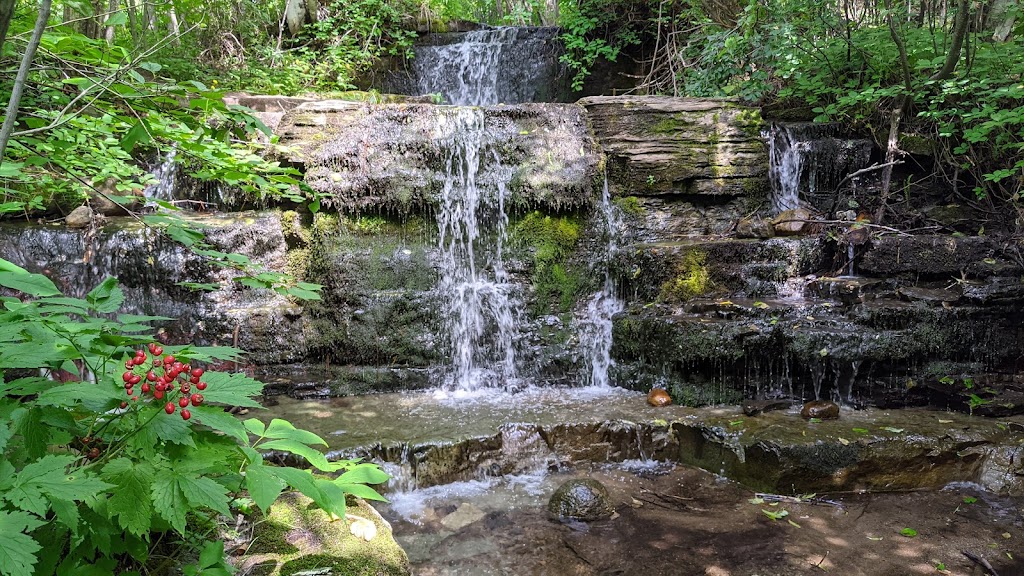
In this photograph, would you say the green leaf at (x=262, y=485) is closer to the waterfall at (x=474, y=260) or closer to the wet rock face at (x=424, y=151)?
the waterfall at (x=474, y=260)

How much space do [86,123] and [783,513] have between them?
4.81 meters

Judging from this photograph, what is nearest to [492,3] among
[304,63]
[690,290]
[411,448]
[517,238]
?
[304,63]

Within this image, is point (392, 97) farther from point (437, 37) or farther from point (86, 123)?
point (86, 123)

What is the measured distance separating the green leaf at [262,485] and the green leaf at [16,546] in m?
0.40

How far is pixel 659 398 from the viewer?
17.1ft

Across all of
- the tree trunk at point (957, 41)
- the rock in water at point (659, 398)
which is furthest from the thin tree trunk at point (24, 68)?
the tree trunk at point (957, 41)

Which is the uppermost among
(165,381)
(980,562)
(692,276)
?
(165,381)

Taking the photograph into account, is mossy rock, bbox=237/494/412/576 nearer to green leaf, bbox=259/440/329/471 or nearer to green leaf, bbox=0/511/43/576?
green leaf, bbox=259/440/329/471

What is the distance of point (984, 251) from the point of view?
5.57 metres

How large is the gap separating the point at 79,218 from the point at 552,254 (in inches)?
192

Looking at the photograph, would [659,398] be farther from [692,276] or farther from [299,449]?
[299,449]

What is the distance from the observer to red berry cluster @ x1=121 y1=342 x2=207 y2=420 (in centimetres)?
140

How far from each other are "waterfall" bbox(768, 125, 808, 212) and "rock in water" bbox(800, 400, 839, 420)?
9.56 ft

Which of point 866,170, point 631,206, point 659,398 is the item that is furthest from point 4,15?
point 866,170
